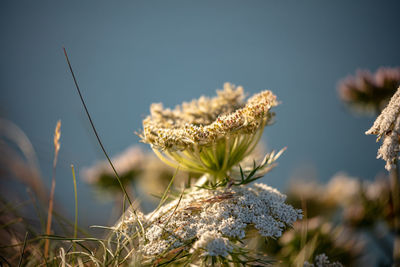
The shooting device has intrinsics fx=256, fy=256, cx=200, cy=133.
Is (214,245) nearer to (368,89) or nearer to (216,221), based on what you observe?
(216,221)

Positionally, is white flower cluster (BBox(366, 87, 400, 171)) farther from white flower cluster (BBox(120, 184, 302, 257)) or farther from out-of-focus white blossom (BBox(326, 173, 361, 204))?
out-of-focus white blossom (BBox(326, 173, 361, 204))

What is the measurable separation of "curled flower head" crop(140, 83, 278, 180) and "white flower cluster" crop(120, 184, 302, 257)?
1.29ft

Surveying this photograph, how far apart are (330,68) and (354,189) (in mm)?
198236

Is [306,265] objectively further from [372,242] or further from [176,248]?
[372,242]

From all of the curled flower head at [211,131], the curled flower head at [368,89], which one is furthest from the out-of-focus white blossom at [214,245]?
the curled flower head at [368,89]

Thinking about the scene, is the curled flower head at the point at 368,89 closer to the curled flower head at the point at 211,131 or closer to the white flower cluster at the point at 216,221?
the curled flower head at the point at 211,131

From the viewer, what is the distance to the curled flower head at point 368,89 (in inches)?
193

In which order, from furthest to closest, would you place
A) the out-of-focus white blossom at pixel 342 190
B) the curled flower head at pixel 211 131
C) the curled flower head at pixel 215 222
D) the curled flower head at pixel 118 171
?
the curled flower head at pixel 118 171 < the out-of-focus white blossom at pixel 342 190 < the curled flower head at pixel 211 131 < the curled flower head at pixel 215 222

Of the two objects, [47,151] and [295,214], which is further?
[47,151]

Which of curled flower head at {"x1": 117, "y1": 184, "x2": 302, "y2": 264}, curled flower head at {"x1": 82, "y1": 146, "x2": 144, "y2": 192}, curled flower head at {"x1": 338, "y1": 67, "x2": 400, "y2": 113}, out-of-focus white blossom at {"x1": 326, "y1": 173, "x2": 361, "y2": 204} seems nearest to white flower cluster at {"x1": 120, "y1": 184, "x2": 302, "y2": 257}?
curled flower head at {"x1": 117, "y1": 184, "x2": 302, "y2": 264}

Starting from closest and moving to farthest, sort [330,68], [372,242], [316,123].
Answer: [372,242]
[316,123]
[330,68]

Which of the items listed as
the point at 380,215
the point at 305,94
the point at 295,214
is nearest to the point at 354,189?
the point at 380,215

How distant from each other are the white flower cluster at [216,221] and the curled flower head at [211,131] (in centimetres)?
39

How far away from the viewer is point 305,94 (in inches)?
6969
